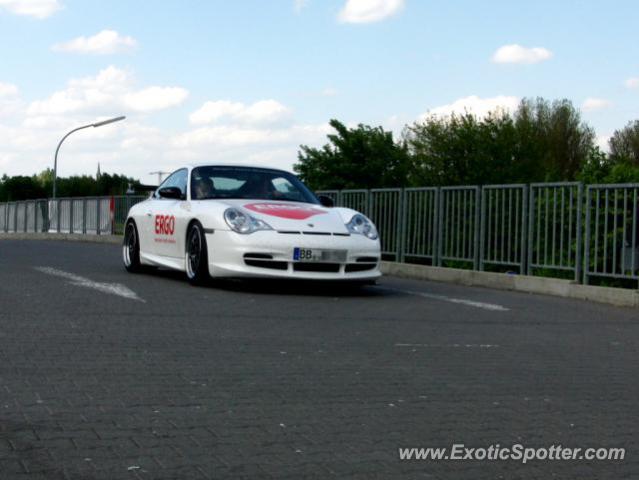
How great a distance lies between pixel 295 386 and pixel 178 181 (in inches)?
300

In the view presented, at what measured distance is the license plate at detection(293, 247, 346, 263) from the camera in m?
11.3

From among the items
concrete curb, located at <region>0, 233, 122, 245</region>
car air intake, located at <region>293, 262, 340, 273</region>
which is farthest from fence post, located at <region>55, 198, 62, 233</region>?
car air intake, located at <region>293, 262, 340, 273</region>

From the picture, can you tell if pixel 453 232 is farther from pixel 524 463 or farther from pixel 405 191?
pixel 524 463

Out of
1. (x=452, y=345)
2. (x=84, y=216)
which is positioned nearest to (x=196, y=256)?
(x=452, y=345)

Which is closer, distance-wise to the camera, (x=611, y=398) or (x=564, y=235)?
(x=611, y=398)

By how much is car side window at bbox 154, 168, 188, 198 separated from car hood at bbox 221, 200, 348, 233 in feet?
3.15

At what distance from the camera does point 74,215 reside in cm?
3356

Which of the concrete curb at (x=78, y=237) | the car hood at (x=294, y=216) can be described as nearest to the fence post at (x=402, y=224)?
the car hood at (x=294, y=216)

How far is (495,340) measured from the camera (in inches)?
321

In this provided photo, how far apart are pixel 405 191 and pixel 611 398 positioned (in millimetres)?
11563

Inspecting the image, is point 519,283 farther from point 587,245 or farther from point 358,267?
point 358,267

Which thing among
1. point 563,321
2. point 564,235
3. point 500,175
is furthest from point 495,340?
point 500,175

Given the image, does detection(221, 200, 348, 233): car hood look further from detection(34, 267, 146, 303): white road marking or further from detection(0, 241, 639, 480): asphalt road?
detection(34, 267, 146, 303): white road marking

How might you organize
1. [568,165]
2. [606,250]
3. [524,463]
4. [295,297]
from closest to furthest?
[524,463] → [295,297] → [606,250] → [568,165]
